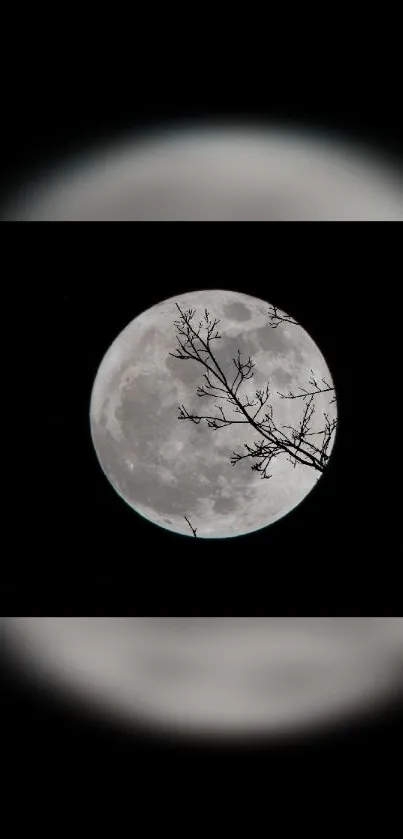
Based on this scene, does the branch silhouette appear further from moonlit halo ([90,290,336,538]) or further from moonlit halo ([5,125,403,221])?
moonlit halo ([5,125,403,221])

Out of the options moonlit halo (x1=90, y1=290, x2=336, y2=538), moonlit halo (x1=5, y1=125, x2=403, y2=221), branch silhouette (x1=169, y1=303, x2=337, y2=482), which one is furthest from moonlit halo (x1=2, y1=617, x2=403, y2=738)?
moonlit halo (x1=5, y1=125, x2=403, y2=221)

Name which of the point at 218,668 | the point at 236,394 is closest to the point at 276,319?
the point at 236,394

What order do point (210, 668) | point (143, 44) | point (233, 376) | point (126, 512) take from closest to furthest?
1. point (143, 44)
2. point (210, 668)
3. point (233, 376)
4. point (126, 512)

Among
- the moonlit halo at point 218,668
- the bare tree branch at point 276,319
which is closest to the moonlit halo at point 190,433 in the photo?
the bare tree branch at point 276,319

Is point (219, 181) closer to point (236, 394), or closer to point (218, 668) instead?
point (236, 394)

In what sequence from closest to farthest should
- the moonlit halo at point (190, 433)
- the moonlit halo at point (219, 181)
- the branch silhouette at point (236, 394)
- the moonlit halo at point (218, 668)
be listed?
the moonlit halo at point (218, 668) < the moonlit halo at point (219, 181) < the branch silhouette at point (236, 394) < the moonlit halo at point (190, 433)

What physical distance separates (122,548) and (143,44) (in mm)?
5464

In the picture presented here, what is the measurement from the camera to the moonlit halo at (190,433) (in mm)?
8211

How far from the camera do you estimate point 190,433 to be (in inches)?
326

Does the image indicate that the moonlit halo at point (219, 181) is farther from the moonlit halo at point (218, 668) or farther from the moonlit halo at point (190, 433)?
the moonlit halo at point (218, 668)

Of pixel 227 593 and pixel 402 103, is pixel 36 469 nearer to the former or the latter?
pixel 227 593

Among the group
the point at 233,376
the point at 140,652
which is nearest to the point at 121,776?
the point at 140,652

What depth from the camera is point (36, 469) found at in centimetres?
970

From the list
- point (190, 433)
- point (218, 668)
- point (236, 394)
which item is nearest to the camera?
point (218, 668)
